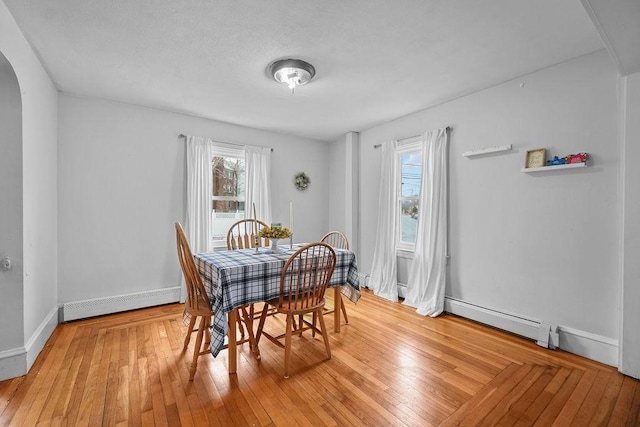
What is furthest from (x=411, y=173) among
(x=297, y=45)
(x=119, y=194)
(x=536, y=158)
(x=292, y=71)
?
(x=119, y=194)

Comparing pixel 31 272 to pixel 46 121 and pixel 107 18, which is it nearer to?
pixel 46 121

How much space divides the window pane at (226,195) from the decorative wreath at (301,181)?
937 millimetres

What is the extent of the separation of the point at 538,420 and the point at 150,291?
3838mm

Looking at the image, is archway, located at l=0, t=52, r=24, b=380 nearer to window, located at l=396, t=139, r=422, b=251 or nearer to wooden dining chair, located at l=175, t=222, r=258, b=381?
wooden dining chair, located at l=175, t=222, r=258, b=381

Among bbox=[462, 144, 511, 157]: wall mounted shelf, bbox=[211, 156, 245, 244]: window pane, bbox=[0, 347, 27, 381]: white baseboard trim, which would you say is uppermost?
bbox=[462, 144, 511, 157]: wall mounted shelf

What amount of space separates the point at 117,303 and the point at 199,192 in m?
1.58

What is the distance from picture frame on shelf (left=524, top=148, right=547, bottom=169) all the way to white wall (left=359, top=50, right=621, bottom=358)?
0.07 metres

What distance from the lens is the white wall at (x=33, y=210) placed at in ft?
6.77

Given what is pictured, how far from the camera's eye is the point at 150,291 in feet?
11.7

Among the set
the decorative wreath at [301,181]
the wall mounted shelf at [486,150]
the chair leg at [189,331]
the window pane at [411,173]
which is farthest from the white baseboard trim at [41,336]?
the wall mounted shelf at [486,150]

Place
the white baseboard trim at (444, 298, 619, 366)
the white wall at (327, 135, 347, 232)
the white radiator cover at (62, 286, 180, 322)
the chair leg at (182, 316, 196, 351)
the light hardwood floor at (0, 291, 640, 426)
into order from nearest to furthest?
1. the light hardwood floor at (0, 291, 640, 426)
2. the white baseboard trim at (444, 298, 619, 366)
3. the chair leg at (182, 316, 196, 351)
4. the white radiator cover at (62, 286, 180, 322)
5. the white wall at (327, 135, 347, 232)

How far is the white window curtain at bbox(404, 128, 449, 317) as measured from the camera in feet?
11.1

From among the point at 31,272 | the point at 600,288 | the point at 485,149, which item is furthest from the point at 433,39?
the point at 31,272

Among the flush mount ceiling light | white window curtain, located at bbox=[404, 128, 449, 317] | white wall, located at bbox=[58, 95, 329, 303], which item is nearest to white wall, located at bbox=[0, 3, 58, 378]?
white wall, located at bbox=[58, 95, 329, 303]
